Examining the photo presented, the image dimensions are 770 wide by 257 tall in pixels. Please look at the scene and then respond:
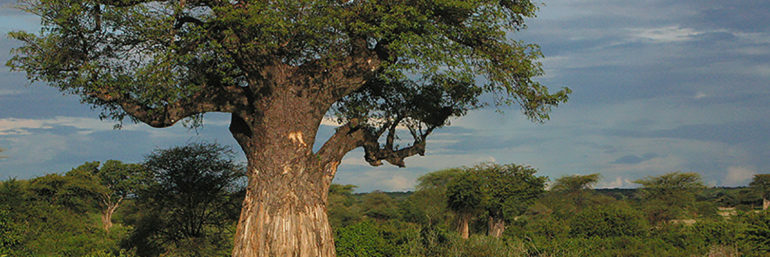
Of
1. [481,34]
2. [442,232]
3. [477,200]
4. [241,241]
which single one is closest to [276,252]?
[241,241]

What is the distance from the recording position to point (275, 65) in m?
12.5

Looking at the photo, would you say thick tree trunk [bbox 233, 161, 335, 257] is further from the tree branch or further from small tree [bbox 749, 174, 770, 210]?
small tree [bbox 749, 174, 770, 210]

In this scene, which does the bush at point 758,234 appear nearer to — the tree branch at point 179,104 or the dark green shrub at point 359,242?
the dark green shrub at point 359,242

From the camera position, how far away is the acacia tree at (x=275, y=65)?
11703mm

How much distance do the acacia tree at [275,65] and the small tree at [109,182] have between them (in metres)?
37.7

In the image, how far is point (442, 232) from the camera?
18438 mm

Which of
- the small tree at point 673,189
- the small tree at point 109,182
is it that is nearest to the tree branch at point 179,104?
the small tree at point 109,182

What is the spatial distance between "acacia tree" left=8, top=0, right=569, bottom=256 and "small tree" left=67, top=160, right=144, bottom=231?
37.7m

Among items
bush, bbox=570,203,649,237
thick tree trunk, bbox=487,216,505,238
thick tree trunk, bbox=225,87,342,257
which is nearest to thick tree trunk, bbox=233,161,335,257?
thick tree trunk, bbox=225,87,342,257

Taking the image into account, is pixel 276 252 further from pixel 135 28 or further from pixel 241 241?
pixel 135 28

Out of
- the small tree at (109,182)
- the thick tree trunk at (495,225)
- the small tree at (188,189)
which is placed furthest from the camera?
the small tree at (109,182)

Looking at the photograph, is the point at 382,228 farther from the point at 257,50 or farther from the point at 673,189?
the point at 673,189

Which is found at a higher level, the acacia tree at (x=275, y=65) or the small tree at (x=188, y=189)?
the acacia tree at (x=275, y=65)

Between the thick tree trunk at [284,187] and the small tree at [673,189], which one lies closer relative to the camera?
the thick tree trunk at [284,187]
